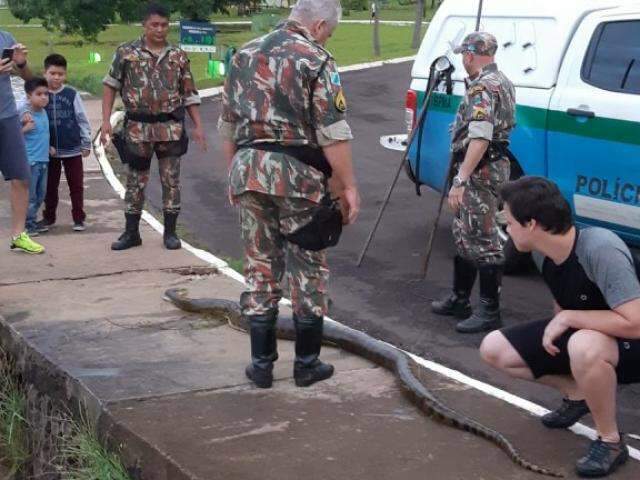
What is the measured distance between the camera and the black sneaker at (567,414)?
479 cm

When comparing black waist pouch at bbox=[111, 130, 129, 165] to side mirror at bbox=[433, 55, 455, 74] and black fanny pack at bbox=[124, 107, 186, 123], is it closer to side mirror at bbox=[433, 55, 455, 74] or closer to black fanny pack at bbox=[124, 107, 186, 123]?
black fanny pack at bbox=[124, 107, 186, 123]

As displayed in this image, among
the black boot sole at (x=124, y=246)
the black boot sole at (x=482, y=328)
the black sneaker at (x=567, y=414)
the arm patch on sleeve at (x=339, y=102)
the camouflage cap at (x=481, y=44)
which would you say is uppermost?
the camouflage cap at (x=481, y=44)

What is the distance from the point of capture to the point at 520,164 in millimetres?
7980

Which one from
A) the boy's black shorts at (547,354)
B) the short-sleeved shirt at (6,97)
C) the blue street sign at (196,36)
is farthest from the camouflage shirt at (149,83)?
the blue street sign at (196,36)

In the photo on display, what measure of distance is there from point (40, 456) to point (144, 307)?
1.42 metres

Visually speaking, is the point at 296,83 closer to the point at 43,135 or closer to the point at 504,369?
the point at 504,369

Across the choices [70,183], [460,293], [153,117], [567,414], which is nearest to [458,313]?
[460,293]

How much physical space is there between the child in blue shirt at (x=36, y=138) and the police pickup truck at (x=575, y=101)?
10.2ft

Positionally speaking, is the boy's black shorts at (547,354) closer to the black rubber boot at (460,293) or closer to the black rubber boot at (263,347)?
the black rubber boot at (263,347)

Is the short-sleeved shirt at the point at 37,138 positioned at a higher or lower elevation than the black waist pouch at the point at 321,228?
lower

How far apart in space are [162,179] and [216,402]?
3.70 meters

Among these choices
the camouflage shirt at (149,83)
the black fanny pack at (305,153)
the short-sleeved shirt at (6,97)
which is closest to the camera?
the black fanny pack at (305,153)

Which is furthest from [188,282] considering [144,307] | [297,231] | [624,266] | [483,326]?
[624,266]

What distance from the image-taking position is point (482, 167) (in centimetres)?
688
